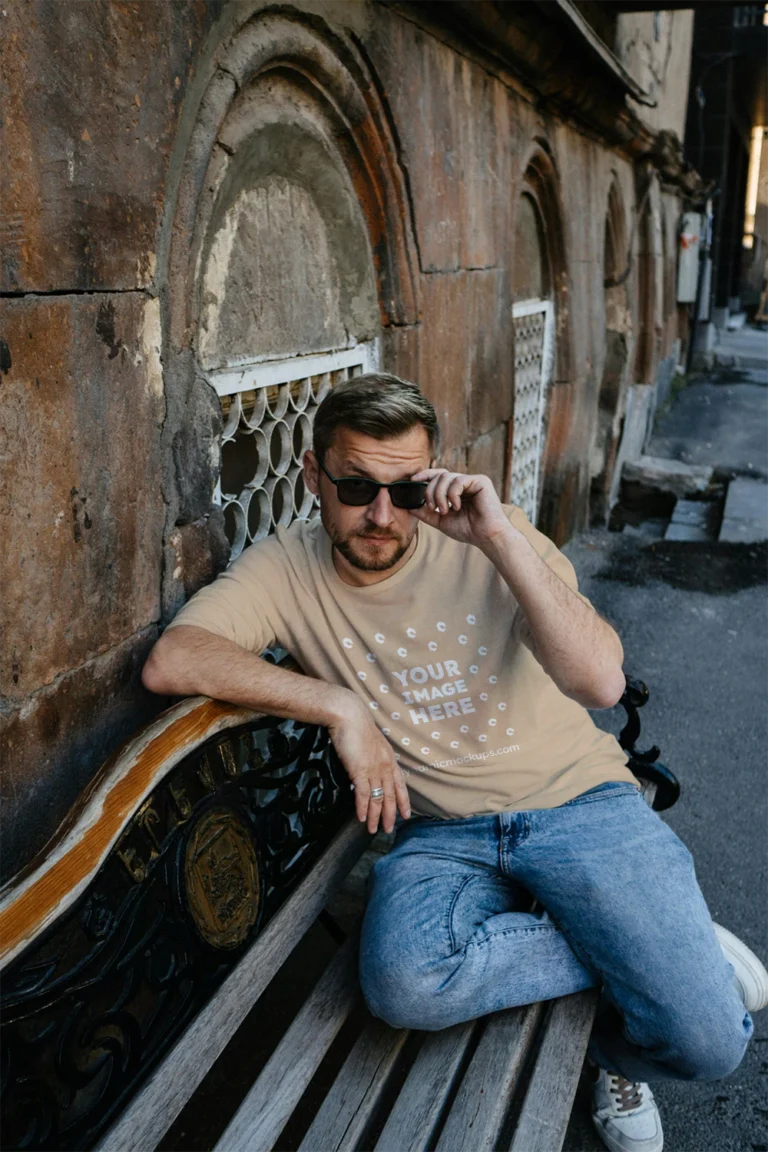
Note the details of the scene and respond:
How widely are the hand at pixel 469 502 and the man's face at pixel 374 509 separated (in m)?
0.06

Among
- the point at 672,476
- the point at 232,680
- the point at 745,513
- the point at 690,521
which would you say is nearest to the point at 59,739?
the point at 232,680

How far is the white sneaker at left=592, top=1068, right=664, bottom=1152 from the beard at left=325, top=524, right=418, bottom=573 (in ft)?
4.49

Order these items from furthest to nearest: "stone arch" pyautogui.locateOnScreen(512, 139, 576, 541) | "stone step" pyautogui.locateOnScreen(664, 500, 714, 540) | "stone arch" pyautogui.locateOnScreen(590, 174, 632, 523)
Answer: "stone arch" pyautogui.locateOnScreen(590, 174, 632, 523) < "stone step" pyautogui.locateOnScreen(664, 500, 714, 540) < "stone arch" pyautogui.locateOnScreen(512, 139, 576, 541)

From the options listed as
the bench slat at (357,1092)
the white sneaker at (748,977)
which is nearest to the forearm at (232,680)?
the bench slat at (357,1092)

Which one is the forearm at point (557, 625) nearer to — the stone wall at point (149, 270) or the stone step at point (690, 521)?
the stone wall at point (149, 270)

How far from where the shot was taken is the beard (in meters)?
2.38

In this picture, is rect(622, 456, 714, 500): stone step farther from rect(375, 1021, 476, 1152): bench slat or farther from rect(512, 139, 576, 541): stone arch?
rect(375, 1021, 476, 1152): bench slat

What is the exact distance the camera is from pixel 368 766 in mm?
2271

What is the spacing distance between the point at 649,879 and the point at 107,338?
5.53 ft

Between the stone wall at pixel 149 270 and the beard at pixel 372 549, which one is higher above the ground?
the stone wall at pixel 149 270

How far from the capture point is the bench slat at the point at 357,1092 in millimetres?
1912

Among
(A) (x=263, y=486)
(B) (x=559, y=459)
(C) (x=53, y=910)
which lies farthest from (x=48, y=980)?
(B) (x=559, y=459)

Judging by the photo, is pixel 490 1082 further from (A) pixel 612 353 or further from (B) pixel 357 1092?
(A) pixel 612 353

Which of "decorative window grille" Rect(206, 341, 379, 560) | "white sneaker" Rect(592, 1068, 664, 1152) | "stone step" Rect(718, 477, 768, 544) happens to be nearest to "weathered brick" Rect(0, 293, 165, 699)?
"decorative window grille" Rect(206, 341, 379, 560)
